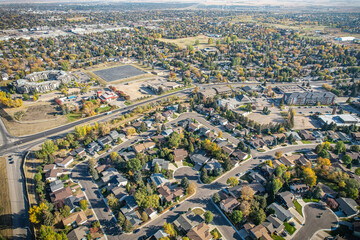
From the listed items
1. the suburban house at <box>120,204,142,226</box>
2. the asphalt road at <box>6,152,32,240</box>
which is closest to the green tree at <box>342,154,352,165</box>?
the suburban house at <box>120,204,142,226</box>

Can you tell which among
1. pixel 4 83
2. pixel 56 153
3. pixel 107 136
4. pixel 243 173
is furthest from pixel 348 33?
pixel 4 83

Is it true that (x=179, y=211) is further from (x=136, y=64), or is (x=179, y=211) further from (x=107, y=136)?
A: (x=136, y=64)

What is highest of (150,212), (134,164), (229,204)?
(134,164)

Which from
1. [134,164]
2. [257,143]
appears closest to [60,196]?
[134,164]

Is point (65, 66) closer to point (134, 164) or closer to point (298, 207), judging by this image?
point (134, 164)

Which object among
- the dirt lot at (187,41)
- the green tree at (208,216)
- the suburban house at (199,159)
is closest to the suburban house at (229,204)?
the green tree at (208,216)

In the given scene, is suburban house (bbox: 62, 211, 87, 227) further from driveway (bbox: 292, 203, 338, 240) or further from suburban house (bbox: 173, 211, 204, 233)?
driveway (bbox: 292, 203, 338, 240)
